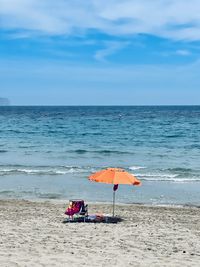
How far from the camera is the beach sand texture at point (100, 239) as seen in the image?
32.7 feet

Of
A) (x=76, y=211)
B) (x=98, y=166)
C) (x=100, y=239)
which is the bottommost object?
(x=98, y=166)

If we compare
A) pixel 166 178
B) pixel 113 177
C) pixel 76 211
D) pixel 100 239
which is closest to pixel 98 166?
pixel 166 178

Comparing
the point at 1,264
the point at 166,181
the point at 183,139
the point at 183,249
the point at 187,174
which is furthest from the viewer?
the point at 183,139

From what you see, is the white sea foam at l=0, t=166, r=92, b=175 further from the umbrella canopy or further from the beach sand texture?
the umbrella canopy

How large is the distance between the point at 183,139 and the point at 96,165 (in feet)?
69.1

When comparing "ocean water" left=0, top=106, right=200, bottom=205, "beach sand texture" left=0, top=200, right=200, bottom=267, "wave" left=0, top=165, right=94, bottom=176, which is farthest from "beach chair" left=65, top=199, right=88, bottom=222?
"wave" left=0, top=165, right=94, bottom=176

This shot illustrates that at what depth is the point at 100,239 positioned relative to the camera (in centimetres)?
1188

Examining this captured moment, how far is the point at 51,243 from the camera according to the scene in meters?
11.3

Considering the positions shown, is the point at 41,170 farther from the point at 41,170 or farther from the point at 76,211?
the point at 76,211

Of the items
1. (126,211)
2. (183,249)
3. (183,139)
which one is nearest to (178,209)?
(126,211)

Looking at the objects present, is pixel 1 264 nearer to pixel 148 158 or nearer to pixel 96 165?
pixel 96 165

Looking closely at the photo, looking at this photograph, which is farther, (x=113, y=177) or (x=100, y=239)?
(x=113, y=177)

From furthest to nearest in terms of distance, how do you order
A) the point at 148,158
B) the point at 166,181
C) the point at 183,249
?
1. the point at 148,158
2. the point at 166,181
3. the point at 183,249

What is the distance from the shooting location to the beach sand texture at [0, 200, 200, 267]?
9.98m
